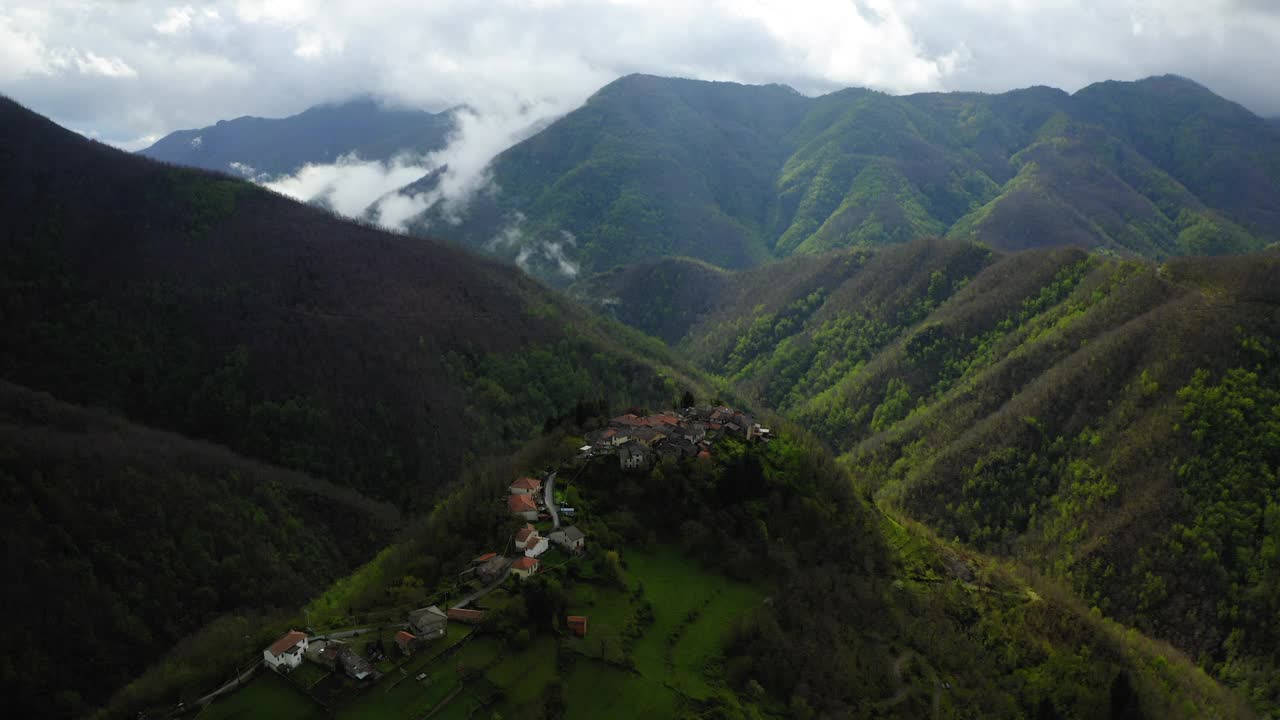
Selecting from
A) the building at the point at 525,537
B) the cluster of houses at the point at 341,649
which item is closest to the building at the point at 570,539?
the building at the point at 525,537

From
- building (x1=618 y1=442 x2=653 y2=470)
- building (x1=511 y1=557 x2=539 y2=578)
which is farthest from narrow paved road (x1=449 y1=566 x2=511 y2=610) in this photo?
building (x1=618 y1=442 x2=653 y2=470)

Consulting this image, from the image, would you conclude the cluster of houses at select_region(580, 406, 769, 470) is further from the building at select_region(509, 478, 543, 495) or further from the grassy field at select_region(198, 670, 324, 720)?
→ the grassy field at select_region(198, 670, 324, 720)

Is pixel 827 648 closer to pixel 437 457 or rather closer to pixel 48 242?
pixel 437 457

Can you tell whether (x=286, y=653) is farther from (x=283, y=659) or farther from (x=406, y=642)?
(x=406, y=642)

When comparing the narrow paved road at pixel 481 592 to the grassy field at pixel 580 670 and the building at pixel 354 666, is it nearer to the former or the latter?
the grassy field at pixel 580 670

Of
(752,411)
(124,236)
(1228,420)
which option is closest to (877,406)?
(752,411)

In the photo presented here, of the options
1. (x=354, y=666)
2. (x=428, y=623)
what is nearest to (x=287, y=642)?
(x=354, y=666)
